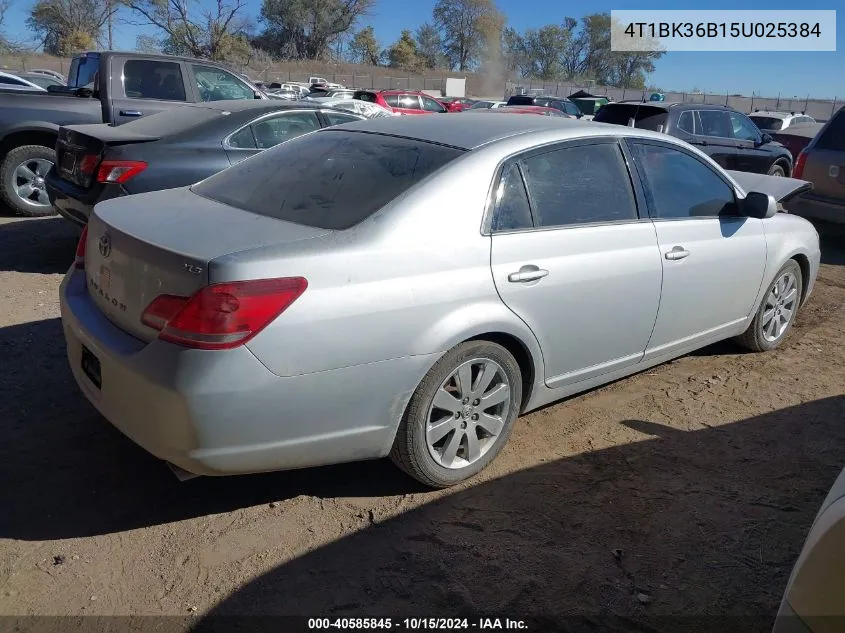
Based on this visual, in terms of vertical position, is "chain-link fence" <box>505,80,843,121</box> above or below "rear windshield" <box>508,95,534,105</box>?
above

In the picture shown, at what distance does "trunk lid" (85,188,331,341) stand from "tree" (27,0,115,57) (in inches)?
2162

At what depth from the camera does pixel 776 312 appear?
5.11 meters

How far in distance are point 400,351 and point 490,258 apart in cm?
61

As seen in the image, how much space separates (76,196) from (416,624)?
471cm

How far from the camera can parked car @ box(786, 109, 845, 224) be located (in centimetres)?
824

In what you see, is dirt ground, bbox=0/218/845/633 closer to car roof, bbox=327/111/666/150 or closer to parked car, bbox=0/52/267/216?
car roof, bbox=327/111/666/150

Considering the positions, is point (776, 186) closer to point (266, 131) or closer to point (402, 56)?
point (266, 131)

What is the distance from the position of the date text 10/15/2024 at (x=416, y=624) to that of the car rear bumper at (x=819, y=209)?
7440 mm

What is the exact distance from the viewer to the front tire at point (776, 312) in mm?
4938

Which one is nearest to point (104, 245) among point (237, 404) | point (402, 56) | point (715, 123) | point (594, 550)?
point (237, 404)

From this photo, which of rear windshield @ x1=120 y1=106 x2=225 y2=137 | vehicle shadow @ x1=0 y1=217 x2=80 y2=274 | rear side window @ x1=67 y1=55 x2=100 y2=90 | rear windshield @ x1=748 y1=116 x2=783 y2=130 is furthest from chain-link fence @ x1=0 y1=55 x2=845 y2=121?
rear windshield @ x1=120 y1=106 x2=225 y2=137

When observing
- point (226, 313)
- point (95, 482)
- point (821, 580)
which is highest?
Answer: point (226, 313)

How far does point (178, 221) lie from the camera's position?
3016 mm

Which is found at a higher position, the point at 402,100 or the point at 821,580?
the point at 402,100
